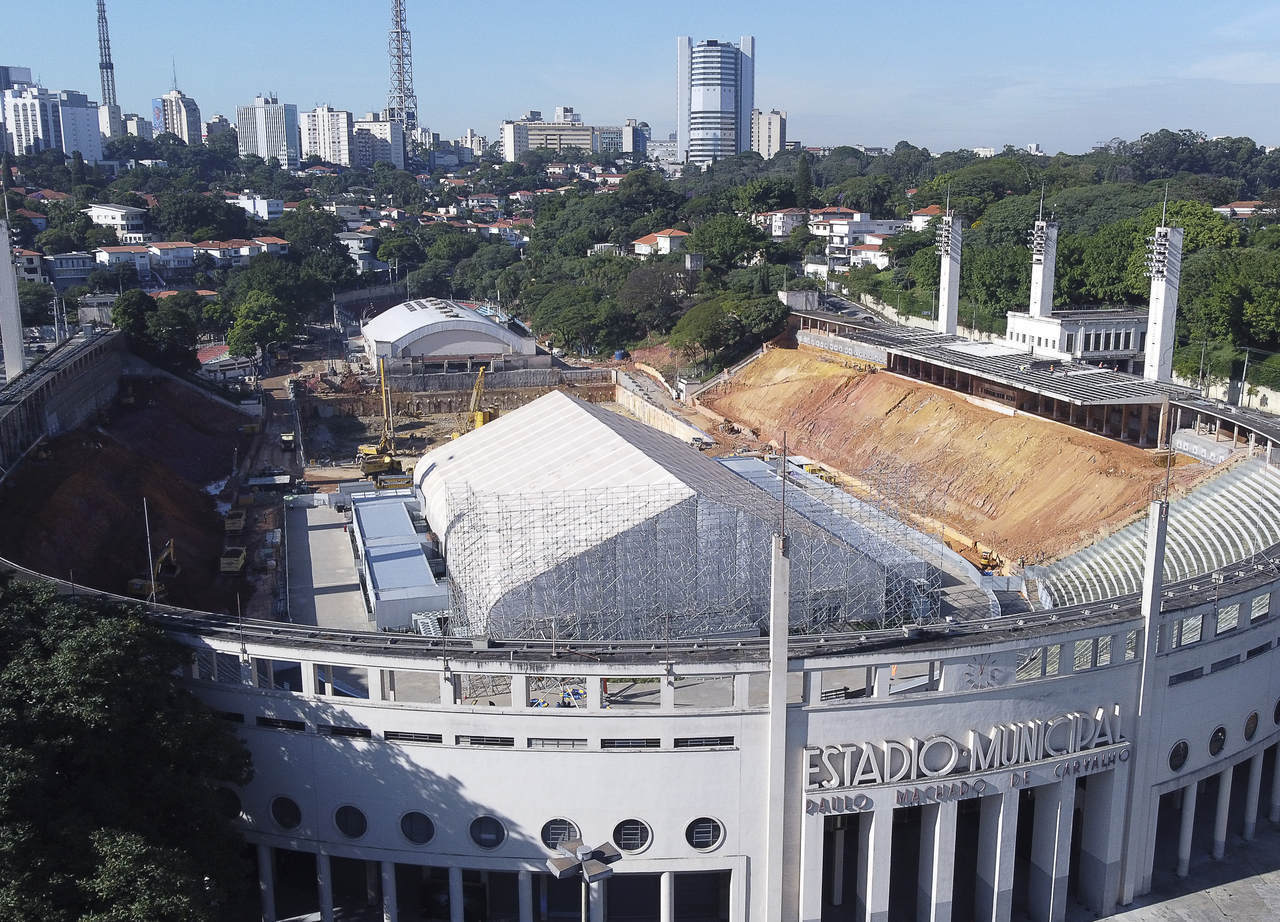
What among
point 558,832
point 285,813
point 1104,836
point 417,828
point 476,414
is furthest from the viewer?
point 476,414

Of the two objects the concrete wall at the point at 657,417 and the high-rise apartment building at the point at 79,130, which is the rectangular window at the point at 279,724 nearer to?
the concrete wall at the point at 657,417

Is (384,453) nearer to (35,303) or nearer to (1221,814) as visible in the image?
(35,303)

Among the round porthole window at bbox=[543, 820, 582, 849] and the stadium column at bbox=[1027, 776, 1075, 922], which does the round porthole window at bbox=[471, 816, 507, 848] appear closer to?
the round porthole window at bbox=[543, 820, 582, 849]

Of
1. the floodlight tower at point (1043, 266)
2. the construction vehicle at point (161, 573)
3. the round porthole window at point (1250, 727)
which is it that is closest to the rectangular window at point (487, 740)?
the round porthole window at point (1250, 727)

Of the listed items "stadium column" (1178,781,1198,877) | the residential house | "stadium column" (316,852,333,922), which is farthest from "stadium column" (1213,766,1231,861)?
the residential house

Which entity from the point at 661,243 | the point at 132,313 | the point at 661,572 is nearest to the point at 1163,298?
the point at 661,572

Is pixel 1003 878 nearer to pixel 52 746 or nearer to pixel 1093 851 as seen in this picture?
pixel 1093 851
